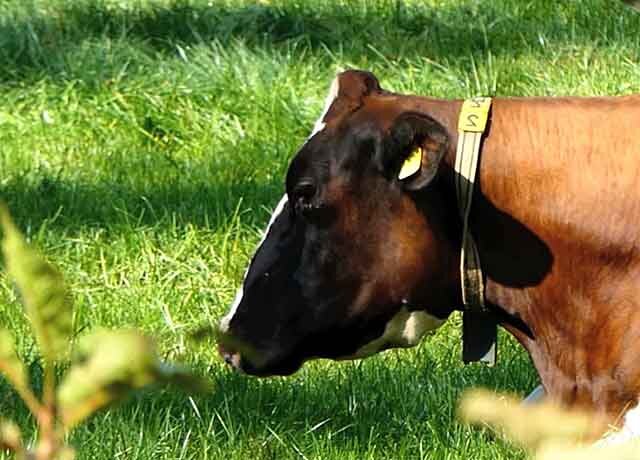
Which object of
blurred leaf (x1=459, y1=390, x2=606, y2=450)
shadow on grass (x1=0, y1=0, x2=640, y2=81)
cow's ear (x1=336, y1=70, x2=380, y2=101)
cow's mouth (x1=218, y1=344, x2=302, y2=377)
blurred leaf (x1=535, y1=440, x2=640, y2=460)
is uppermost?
blurred leaf (x1=459, y1=390, x2=606, y2=450)

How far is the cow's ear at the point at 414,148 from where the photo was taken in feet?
9.45

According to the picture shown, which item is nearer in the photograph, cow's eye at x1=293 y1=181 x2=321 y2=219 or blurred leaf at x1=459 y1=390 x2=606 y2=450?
blurred leaf at x1=459 y1=390 x2=606 y2=450

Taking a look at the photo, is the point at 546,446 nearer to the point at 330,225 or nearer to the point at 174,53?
the point at 330,225

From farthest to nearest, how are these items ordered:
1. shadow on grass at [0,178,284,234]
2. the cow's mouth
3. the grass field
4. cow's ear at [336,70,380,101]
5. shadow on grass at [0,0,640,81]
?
shadow on grass at [0,0,640,81] → shadow on grass at [0,178,284,234] → the grass field → the cow's mouth → cow's ear at [336,70,380,101]

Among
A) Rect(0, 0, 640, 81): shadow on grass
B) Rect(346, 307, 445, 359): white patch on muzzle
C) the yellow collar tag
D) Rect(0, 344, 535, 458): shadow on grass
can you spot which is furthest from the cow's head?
Rect(0, 0, 640, 81): shadow on grass

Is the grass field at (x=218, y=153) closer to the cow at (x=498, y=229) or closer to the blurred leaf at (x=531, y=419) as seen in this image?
the cow at (x=498, y=229)

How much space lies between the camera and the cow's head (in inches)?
116

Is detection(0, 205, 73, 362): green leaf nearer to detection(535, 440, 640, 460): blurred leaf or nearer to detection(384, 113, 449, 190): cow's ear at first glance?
detection(535, 440, 640, 460): blurred leaf

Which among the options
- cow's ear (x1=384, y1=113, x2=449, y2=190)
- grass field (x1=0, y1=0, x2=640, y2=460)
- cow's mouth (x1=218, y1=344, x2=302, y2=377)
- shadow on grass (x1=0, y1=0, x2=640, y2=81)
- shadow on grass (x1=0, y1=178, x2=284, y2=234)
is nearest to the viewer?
cow's ear (x1=384, y1=113, x2=449, y2=190)

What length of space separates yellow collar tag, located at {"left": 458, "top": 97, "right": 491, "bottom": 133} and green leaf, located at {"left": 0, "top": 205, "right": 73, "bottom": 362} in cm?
251

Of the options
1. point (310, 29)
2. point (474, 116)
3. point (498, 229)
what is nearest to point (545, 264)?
point (498, 229)

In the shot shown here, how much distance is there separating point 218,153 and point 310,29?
139 centimetres

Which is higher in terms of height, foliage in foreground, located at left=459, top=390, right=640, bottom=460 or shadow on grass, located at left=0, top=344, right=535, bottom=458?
foliage in foreground, located at left=459, top=390, right=640, bottom=460

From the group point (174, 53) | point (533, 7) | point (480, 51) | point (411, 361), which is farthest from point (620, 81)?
point (411, 361)
